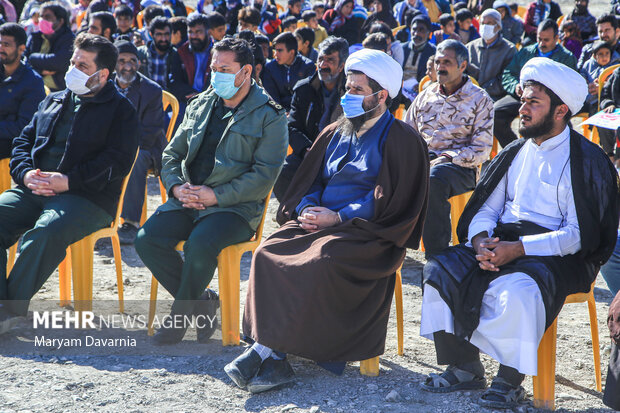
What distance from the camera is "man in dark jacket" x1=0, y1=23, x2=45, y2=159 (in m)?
5.55

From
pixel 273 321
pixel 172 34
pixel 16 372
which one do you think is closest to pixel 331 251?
pixel 273 321

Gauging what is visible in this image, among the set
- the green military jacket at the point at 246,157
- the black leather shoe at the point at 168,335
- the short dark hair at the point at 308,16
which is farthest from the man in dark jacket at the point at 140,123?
the short dark hair at the point at 308,16

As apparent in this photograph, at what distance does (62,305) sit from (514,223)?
9.66 feet

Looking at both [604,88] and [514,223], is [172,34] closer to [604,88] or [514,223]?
[604,88]

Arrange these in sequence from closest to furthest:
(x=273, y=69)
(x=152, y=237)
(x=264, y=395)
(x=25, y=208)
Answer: (x=264, y=395) → (x=152, y=237) → (x=25, y=208) → (x=273, y=69)

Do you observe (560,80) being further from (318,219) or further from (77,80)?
(77,80)

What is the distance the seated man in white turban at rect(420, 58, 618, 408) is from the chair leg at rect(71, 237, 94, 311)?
2.16 m

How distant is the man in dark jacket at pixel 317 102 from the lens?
19.8 feet

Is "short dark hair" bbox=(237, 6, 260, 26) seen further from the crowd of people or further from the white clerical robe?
the white clerical robe

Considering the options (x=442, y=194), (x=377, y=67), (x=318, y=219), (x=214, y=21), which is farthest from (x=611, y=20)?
(x=318, y=219)

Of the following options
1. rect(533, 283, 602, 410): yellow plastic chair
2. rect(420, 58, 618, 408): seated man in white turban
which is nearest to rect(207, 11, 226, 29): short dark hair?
rect(420, 58, 618, 408): seated man in white turban

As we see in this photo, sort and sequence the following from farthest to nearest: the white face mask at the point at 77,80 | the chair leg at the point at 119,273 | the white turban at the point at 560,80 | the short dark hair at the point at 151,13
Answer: the short dark hair at the point at 151,13 < the chair leg at the point at 119,273 < the white face mask at the point at 77,80 < the white turban at the point at 560,80

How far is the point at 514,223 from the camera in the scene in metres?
3.87

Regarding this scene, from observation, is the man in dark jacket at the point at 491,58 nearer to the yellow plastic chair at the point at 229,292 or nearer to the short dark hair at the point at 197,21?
the short dark hair at the point at 197,21
